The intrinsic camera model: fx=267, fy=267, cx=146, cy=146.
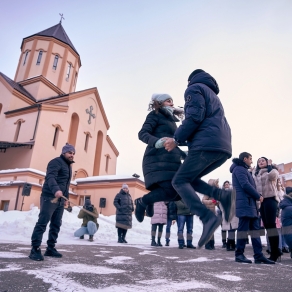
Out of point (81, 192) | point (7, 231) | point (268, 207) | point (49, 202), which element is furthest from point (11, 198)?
point (268, 207)

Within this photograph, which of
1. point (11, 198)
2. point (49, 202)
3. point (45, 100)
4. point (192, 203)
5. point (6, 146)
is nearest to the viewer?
point (192, 203)

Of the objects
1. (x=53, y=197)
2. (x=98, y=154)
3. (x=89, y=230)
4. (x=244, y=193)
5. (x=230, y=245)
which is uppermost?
(x=98, y=154)

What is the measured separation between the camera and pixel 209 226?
2.58 meters

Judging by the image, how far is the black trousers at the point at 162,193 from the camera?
3053 millimetres

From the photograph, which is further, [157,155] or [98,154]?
[98,154]

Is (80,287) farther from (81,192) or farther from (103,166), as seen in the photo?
(103,166)

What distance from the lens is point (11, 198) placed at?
1833 centimetres

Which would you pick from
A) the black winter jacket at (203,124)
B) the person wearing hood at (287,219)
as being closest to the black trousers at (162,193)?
the black winter jacket at (203,124)

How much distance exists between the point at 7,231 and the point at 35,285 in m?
8.78

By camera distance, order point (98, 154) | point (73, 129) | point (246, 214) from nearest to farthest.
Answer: point (246, 214) → point (73, 129) → point (98, 154)

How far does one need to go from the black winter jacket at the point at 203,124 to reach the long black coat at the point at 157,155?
1.03 ft

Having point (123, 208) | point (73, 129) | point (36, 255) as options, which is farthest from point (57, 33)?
point (36, 255)

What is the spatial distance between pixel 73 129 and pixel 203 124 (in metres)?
24.2

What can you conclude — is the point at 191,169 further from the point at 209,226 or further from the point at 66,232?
the point at 66,232
